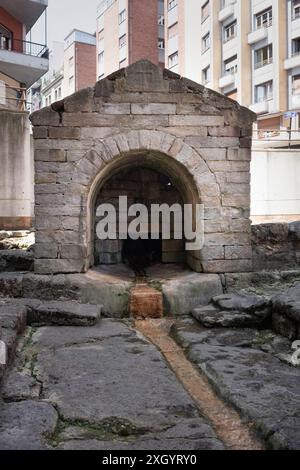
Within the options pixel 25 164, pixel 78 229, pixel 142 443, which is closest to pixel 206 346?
pixel 142 443

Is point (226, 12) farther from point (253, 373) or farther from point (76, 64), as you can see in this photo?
point (253, 373)

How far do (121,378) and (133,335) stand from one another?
1.38m

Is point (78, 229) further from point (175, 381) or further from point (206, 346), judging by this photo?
point (175, 381)

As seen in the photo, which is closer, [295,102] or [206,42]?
[295,102]

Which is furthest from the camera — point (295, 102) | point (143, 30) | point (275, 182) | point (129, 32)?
point (143, 30)

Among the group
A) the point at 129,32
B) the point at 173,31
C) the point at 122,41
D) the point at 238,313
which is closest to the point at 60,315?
the point at 238,313

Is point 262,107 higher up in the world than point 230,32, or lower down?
lower down

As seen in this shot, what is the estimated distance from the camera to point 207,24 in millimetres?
29766

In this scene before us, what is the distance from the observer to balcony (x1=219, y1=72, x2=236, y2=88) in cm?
2844

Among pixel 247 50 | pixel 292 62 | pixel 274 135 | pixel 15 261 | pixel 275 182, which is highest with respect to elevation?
pixel 247 50

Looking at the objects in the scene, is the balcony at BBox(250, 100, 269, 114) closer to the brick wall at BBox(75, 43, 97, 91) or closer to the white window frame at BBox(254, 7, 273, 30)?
the white window frame at BBox(254, 7, 273, 30)

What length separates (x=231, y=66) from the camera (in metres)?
29.0

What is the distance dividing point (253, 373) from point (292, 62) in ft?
81.6

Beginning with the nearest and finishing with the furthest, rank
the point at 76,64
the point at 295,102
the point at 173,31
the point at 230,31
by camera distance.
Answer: the point at 295,102, the point at 230,31, the point at 173,31, the point at 76,64
